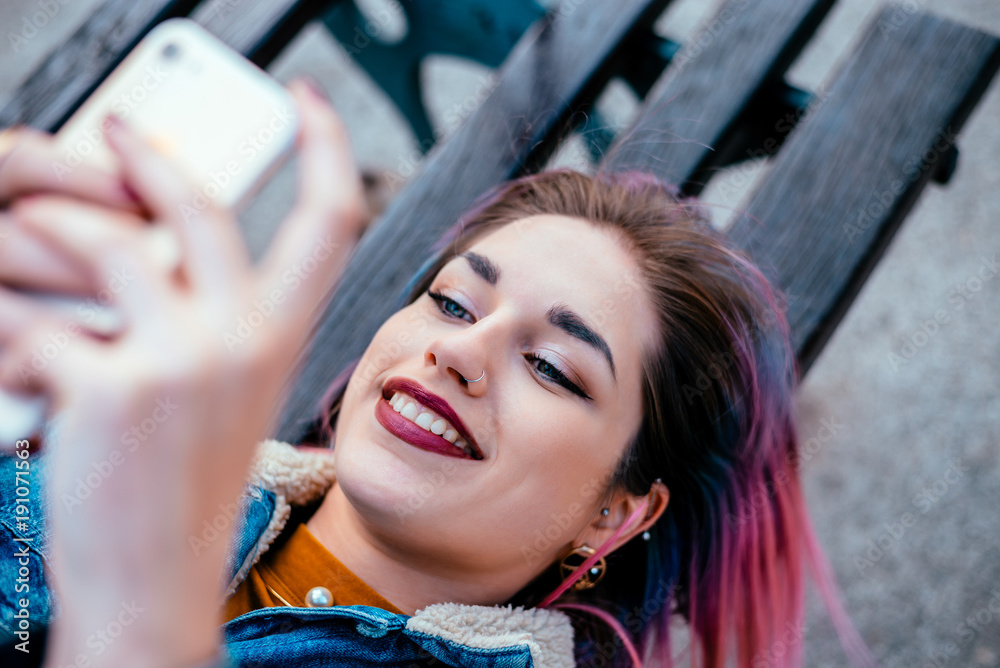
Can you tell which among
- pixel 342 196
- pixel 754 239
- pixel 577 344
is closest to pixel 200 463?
pixel 342 196

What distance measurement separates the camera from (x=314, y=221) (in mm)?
475

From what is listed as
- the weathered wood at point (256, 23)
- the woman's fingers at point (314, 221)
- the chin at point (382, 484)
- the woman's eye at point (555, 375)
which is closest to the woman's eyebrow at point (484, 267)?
the woman's eye at point (555, 375)

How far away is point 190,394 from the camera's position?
43 cm

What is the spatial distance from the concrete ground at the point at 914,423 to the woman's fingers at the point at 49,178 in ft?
3.76

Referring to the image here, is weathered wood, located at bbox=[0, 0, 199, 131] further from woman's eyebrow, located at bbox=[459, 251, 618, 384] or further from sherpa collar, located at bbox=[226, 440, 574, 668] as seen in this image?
woman's eyebrow, located at bbox=[459, 251, 618, 384]

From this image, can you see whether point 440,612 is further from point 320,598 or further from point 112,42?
point 112,42

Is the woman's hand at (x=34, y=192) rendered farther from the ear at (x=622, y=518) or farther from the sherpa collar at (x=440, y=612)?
the ear at (x=622, y=518)

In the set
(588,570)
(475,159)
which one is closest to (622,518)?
(588,570)

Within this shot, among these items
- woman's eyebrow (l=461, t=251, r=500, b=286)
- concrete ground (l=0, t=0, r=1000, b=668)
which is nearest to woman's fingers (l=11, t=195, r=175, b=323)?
woman's eyebrow (l=461, t=251, r=500, b=286)

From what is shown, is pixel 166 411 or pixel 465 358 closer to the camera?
pixel 166 411

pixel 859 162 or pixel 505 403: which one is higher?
pixel 859 162

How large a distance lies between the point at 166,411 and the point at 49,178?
0.96 feet

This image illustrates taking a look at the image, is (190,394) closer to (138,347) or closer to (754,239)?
(138,347)

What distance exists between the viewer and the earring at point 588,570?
110 centimetres
